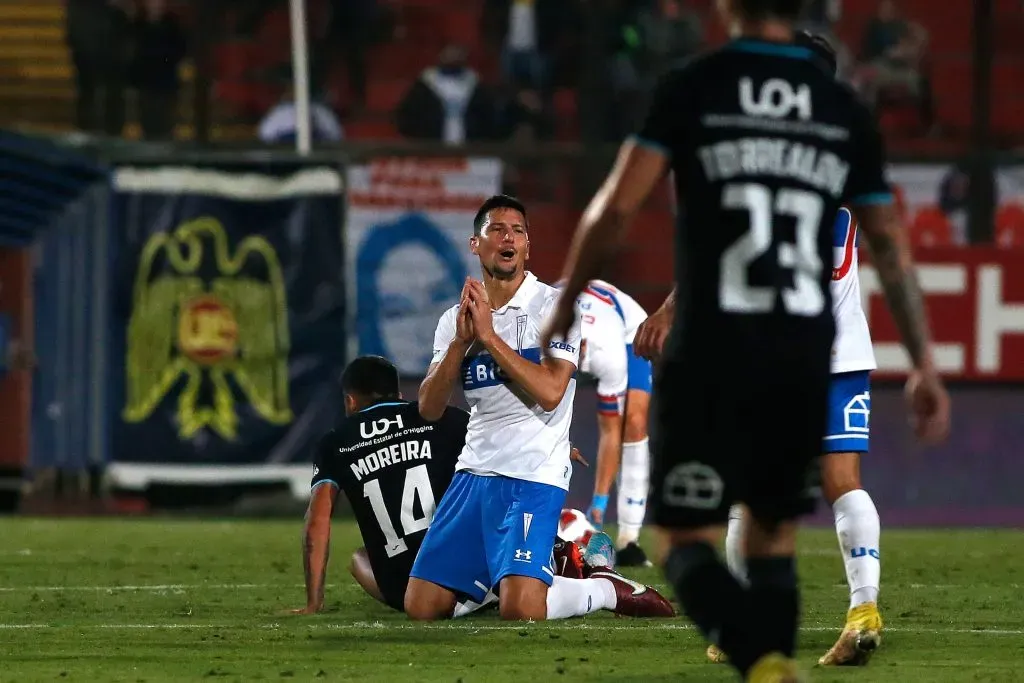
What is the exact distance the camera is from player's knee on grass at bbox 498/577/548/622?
24.9ft

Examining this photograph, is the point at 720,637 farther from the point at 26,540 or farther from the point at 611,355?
the point at 26,540

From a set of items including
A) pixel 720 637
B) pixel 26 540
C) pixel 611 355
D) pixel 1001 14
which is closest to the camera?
pixel 720 637

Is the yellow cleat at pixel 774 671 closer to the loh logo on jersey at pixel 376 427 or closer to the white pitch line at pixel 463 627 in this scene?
the white pitch line at pixel 463 627

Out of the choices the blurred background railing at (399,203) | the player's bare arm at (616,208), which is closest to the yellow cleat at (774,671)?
the player's bare arm at (616,208)

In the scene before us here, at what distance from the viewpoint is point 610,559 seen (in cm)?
832

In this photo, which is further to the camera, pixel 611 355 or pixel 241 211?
pixel 241 211

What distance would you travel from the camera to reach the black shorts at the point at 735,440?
14.7 ft

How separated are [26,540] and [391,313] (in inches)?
187

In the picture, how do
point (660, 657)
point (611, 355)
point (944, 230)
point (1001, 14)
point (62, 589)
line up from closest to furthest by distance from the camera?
point (660, 657) → point (62, 589) → point (611, 355) → point (944, 230) → point (1001, 14)

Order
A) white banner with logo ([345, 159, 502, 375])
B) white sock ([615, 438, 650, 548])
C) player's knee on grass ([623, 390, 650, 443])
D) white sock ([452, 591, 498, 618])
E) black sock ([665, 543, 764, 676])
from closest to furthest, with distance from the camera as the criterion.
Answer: black sock ([665, 543, 764, 676]) → white sock ([452, 591, 498, 618]) → white sock ([615, 438, 650, 548]) → player's knee on grass ([623, 390, 650, 443]) → white banner with logo ([345, 159, 502, 375])

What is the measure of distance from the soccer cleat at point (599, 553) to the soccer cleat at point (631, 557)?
223cm

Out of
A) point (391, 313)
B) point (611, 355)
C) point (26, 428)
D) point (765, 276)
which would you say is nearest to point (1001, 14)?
point (391, 313)

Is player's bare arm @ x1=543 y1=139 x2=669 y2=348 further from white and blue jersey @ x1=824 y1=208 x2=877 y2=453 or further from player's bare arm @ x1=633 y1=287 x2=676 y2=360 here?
white and blue jersey @ x1=824 y1=208 x2=877 y2=453

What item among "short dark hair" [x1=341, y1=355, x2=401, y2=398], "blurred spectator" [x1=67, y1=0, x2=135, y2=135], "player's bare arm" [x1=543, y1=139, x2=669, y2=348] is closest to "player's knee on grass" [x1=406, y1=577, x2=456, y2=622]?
"short dark hair" [x1=341, y1=355, x2=401, y2=398]
